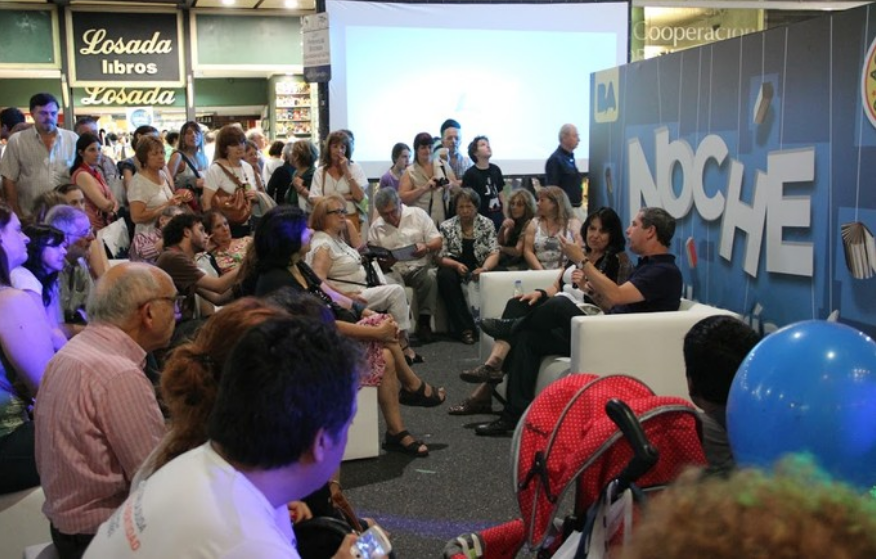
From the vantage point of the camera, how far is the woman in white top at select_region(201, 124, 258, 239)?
6.21m

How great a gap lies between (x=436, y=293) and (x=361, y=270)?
141 cm

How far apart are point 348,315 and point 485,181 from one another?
3575mm

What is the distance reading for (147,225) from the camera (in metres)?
5.82

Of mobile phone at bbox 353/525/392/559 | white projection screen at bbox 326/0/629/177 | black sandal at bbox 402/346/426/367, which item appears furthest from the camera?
white projection screen at bbox 326/0/629/177

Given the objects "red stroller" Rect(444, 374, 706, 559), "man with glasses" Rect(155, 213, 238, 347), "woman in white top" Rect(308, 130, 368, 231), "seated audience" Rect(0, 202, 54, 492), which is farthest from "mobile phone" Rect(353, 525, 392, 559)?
"woman in white top" Rect(308, 130, 368, 231)

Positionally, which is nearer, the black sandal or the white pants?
the white pants

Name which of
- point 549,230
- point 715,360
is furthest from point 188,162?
point 715,360

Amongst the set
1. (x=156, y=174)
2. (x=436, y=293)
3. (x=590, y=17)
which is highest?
(x=590, y=17)

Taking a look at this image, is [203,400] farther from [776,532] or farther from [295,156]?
[295,156]

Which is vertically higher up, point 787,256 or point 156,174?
point 156,174

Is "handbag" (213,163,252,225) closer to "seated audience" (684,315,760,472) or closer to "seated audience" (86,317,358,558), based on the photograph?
"seated audience" (684,315,760,472)

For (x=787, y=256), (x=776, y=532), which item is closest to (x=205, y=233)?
(x=787, y=256)

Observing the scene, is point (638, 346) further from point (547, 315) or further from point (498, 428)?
point (498, 428)

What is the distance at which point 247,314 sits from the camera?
1.92 meters
